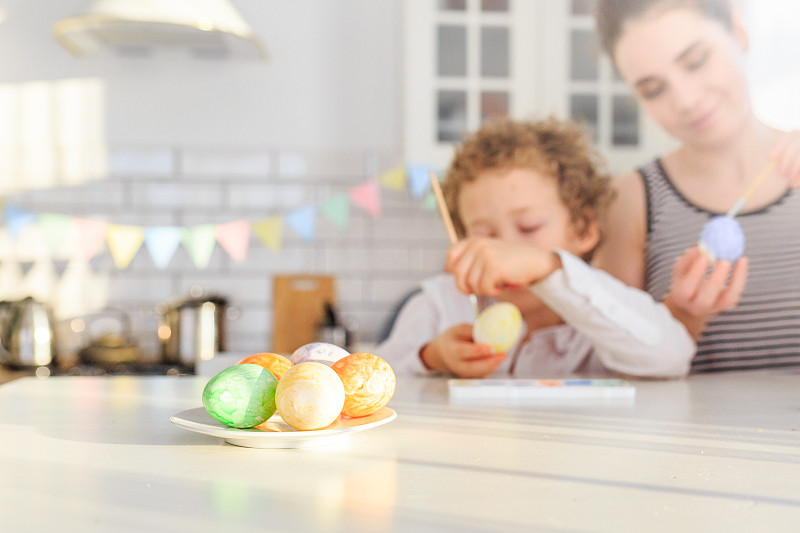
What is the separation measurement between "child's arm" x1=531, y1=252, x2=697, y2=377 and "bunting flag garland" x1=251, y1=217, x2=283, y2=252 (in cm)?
143

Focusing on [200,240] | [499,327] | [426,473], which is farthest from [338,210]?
[426,473]

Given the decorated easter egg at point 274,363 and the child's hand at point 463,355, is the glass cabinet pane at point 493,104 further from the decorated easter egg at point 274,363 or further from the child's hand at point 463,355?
the decorated easter egg at point 274,363

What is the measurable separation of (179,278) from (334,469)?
2.20 meters

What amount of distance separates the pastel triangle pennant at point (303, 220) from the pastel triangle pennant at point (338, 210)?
0.05 meters

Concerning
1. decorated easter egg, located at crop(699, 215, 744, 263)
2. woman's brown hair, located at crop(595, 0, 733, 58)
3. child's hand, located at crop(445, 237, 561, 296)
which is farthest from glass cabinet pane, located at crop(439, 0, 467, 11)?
child's hand, located at crop(445, 237, 561, 296)

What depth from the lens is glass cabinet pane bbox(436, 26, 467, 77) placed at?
2436 mm

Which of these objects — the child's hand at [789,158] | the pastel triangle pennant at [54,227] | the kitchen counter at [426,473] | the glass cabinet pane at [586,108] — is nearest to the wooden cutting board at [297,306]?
the pastel triangle pennant at [54,227]

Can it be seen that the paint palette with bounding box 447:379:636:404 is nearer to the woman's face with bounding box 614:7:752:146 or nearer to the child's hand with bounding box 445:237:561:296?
the child's hand with bounding box 445:237:561:296

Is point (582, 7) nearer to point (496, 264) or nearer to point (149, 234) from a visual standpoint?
point (496, 264)

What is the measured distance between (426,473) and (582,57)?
2068 mm

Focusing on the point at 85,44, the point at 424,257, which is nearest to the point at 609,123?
the point at 424,257

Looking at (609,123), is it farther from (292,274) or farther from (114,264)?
(114,264)

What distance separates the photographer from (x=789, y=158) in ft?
6.44

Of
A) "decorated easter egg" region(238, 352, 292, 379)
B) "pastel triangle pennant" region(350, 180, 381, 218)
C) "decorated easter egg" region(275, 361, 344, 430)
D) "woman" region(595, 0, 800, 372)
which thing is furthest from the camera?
"pastel triangle pennant" region(350, 180, 381, 218)
